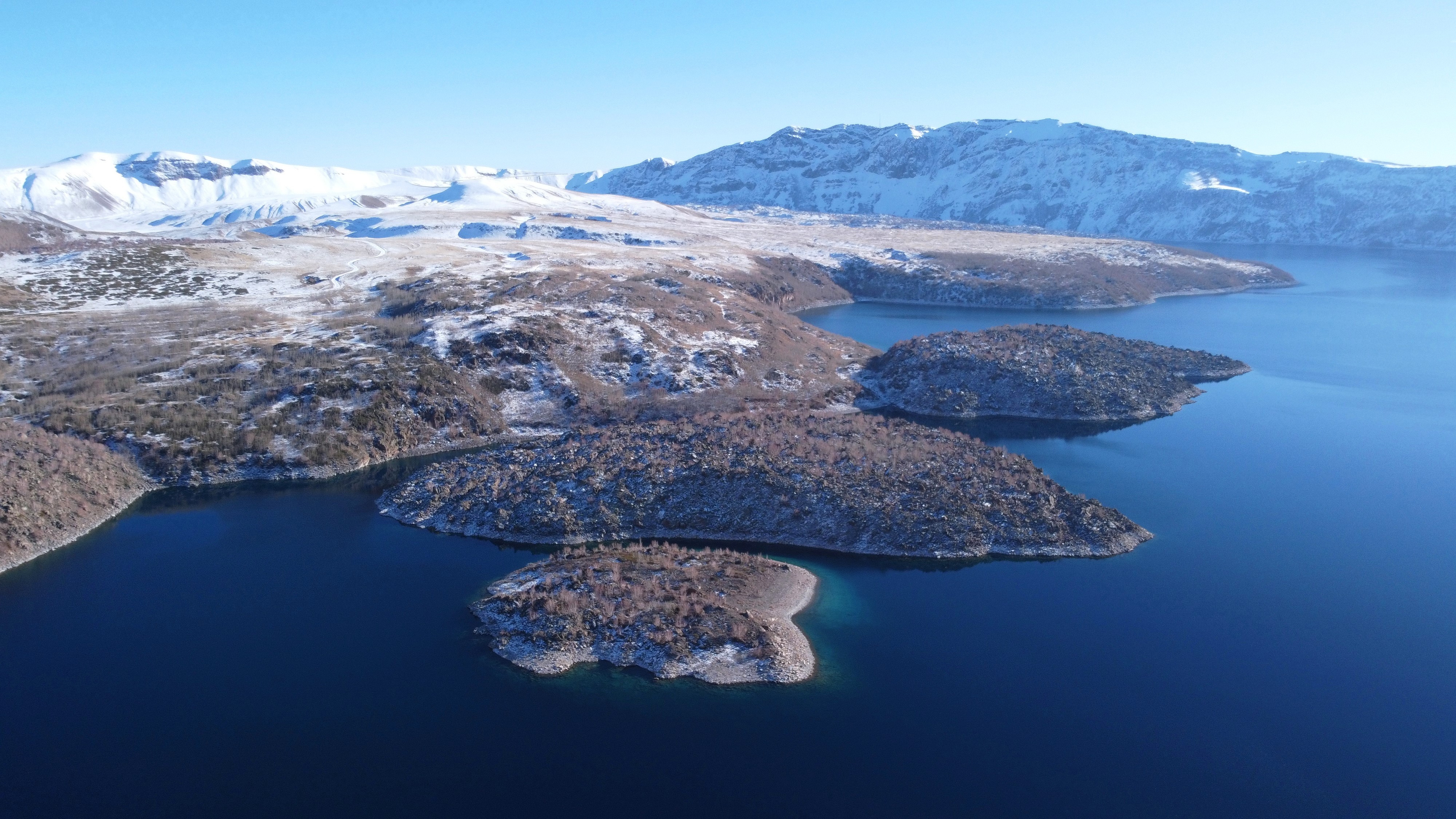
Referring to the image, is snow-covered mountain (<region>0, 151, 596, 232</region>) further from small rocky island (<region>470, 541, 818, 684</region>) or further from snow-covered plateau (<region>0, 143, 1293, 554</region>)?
small rocky island (<region>470, 541, 818, 684</region>)

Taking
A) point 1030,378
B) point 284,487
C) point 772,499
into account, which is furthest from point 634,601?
point 1030,378

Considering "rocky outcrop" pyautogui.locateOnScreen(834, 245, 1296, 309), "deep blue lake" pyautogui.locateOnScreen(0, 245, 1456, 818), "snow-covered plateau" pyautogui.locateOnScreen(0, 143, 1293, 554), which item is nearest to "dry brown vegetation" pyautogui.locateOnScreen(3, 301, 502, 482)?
"snow-covered plateau" pyautogui.locateOnScreen(0, 143, 1293, 554)

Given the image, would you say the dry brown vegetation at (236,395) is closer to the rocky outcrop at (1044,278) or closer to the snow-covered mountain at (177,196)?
the rocky outcrop at (1044,278)

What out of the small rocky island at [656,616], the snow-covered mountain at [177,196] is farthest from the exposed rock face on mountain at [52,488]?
the snow-covered mountain at [177,196]

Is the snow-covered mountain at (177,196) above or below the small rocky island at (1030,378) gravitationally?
above

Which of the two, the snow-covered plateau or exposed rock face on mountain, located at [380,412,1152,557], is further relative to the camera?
the snow-covered plateau

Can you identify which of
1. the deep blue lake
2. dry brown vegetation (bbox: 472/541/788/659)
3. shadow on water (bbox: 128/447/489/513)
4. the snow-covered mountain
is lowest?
the deep blue lake

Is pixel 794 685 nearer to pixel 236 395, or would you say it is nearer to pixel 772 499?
pixel 772 499

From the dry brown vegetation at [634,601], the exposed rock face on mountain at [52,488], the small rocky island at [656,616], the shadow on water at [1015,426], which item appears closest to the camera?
the small rocky island at [656,616]
